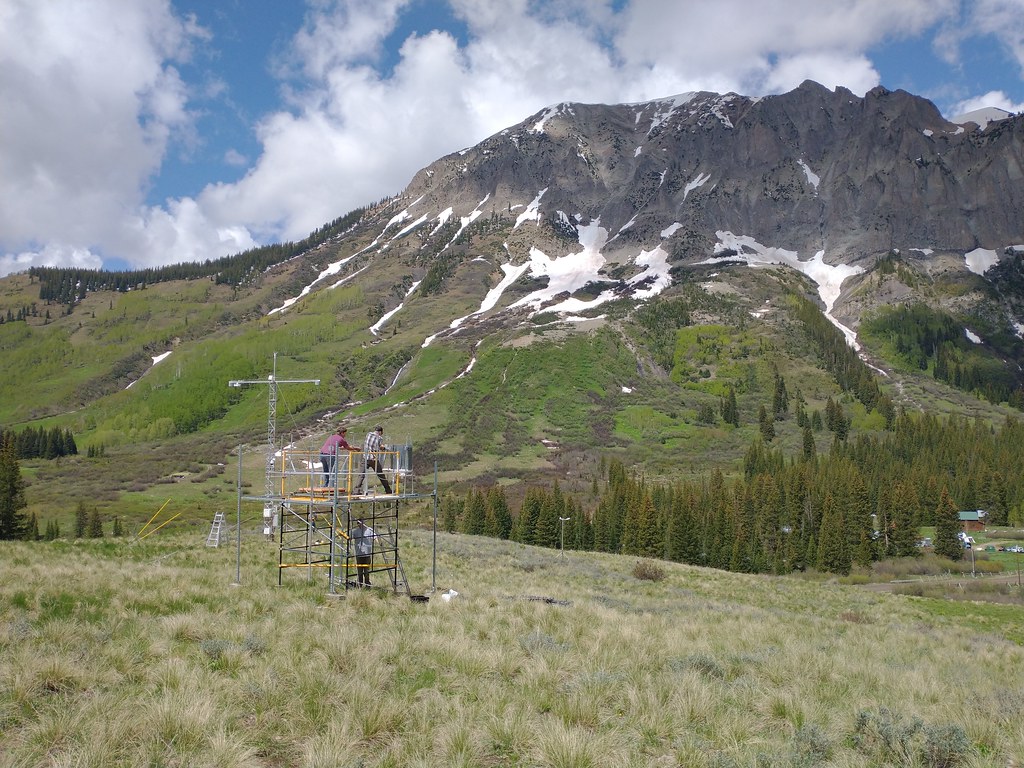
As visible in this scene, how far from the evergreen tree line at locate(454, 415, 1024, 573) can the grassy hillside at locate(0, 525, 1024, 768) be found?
63670 mm

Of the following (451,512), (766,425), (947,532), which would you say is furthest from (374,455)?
(766,425)

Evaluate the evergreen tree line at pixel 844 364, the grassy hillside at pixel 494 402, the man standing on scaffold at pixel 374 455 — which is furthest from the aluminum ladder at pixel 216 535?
the evergreen tree line at pixel 844 364

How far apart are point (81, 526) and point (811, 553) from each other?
262ft

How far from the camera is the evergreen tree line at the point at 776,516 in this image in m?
75.2

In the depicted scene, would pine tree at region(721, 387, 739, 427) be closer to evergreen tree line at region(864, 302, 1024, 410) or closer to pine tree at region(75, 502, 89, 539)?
evergreen tree line at region(864, 302, 1024, 410)

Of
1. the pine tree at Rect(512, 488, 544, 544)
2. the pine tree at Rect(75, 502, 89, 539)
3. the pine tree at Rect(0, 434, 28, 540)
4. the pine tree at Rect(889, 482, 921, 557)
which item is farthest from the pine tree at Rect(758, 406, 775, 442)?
the pine tree at Rect(0, 434, 28, 540)

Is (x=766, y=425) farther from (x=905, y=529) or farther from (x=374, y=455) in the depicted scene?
(x=374, y=455)

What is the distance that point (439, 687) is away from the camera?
7.74 m

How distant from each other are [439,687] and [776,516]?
83743mm

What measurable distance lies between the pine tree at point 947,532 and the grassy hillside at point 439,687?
69599 millimetres

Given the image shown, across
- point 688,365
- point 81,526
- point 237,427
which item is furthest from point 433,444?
point 688,365

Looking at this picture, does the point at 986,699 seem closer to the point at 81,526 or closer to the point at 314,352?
the point at 81,526

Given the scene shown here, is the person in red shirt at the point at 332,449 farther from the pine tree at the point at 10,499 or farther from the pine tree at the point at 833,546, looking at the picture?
the pine tree at the point at 833,546

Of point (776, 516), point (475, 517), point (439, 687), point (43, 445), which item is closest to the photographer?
point (439, 687)
